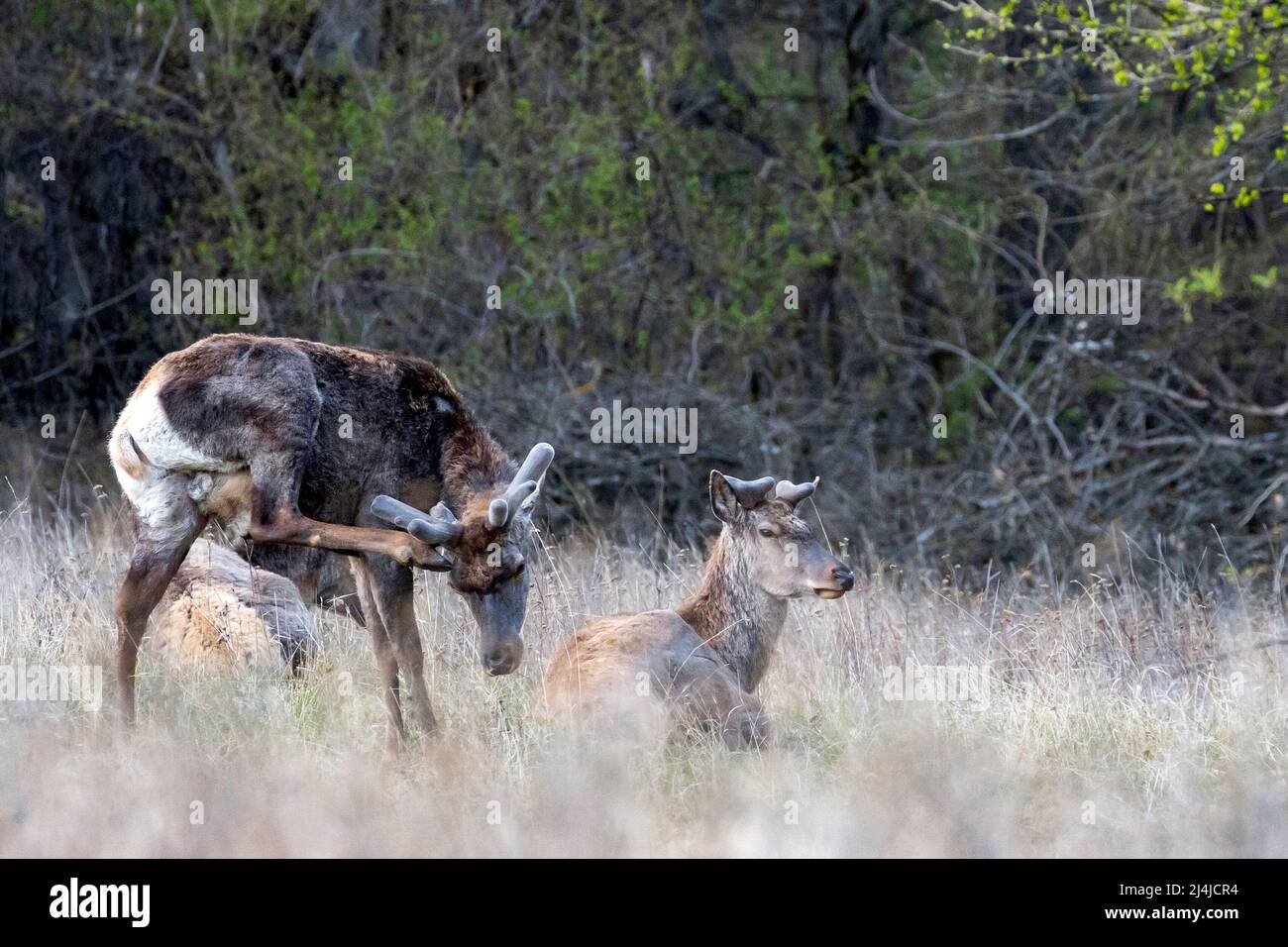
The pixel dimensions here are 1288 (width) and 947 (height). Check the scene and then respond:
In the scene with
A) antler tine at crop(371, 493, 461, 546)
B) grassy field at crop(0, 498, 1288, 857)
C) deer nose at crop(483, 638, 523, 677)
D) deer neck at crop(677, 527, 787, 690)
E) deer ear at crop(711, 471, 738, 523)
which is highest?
deer ear at crop(711, 471, 738, 523)

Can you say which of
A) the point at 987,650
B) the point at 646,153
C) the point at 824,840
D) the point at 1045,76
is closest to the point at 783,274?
the point at 646,153

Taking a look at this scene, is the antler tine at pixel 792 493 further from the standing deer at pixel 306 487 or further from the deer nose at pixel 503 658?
the deer nose at pixel 503 658

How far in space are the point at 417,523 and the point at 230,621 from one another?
2.01m

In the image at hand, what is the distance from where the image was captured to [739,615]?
320 inches

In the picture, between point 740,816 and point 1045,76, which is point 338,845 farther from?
point 1045,76

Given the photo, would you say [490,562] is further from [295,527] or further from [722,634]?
[722,634]

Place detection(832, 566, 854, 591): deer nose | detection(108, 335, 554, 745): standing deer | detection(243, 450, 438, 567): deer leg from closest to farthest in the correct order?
detection(243, 450, 438, 567): deer leg < detection(108, 335, 554, 745): standing deer < detection(832, 566, 854, 591): deer nose

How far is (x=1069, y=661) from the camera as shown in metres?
8.33

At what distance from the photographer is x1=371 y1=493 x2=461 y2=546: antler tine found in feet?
22.1

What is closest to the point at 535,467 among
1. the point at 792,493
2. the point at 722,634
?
the point at 722,634

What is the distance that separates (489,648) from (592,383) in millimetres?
8066

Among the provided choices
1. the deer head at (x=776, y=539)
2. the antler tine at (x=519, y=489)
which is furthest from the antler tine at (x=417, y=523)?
the deer head at (x=776, y=539)

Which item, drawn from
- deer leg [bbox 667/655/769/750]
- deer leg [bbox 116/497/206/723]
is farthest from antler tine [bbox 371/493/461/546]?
deer leg [bbox 667/655/769/750]

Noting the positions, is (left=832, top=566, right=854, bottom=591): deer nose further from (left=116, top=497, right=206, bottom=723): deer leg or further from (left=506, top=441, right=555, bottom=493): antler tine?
(left=116, top=497, right=206, bottom=723): deer leg
